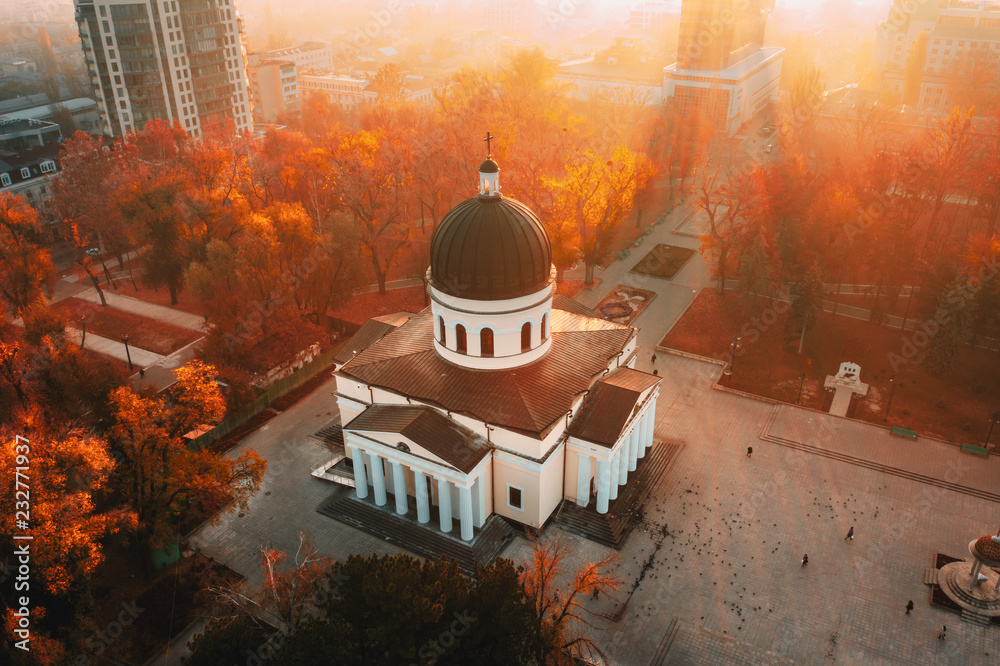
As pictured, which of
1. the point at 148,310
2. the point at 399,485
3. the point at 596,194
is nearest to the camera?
the point at 399,485

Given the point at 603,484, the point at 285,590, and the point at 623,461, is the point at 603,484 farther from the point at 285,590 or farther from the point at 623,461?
the point at 285,590

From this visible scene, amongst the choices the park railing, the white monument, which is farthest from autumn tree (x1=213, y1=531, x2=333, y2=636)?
the white monument

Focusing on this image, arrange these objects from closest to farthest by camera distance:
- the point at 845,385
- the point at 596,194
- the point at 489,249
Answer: the point at 489,249, the point at 845,385, the point at 596,194

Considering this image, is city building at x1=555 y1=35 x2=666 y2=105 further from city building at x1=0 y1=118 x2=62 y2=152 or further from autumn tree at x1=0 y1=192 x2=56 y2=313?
autumn tree at x1=0 y1=192 x2=56 y2=313

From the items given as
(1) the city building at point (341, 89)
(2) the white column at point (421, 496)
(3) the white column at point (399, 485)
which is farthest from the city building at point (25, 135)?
(2) the white column at point (421, 496)

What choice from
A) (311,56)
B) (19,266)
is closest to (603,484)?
(19,266)

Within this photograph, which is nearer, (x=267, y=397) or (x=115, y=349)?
(x=267, y=397)

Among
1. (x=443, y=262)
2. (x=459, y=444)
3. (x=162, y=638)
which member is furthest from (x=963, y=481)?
(x=162, y=638)

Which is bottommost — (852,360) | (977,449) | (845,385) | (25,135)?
(977,449)
